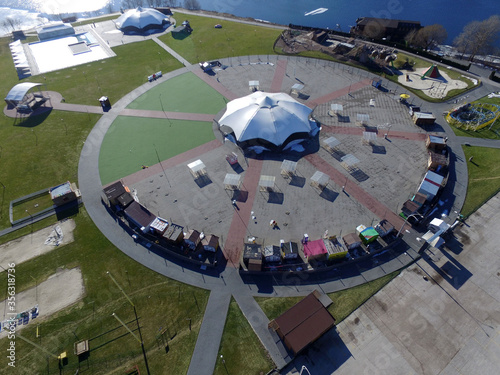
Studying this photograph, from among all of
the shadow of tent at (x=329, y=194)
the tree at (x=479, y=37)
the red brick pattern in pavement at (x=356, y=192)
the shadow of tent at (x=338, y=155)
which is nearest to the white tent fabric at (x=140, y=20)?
the red brick pattern in pavement at (x=356, y=192)

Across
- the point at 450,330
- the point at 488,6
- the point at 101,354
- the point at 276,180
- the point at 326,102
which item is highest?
the point at 488,6

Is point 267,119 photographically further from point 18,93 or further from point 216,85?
point 18,93

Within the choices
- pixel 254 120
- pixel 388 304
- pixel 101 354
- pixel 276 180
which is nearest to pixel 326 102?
pixel 254 120

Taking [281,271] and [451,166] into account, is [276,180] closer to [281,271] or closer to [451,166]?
[281,271]

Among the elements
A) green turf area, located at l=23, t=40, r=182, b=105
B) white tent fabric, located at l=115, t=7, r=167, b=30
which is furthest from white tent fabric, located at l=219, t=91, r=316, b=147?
white tent fabric, located at l=115, t=7, r=167, b=30

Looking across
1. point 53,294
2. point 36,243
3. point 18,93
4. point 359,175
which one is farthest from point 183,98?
point 53,294

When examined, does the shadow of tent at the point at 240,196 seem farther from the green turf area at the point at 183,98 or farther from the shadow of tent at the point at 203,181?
the green turf area at the point at 183,98

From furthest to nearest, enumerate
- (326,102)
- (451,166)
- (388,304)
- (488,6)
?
(488,6) < (326,102) < (451,166) < (388,304)
